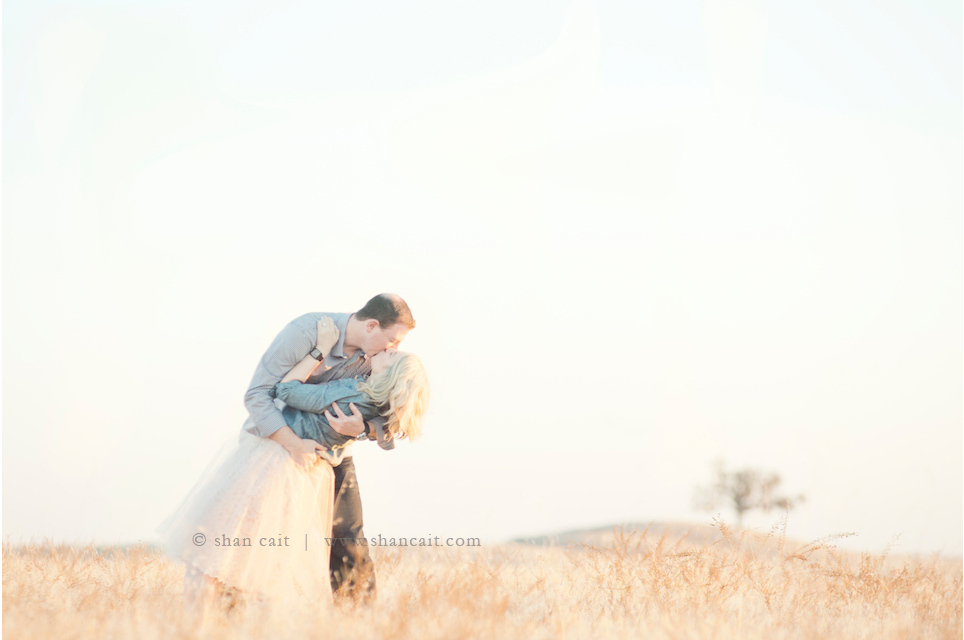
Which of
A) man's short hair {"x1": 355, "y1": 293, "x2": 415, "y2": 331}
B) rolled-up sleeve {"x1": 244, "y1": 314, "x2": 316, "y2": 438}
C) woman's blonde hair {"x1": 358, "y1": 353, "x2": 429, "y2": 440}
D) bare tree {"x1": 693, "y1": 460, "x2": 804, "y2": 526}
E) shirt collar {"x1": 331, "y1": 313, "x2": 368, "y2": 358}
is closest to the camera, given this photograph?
woman's blonde hair {"x1": 358, "y1": 353, "x2": 429, "y2": 440}

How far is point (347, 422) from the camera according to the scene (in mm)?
5066

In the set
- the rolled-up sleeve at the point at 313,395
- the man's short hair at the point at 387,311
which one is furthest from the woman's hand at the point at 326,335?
the rolled-up sleeve at the point at 313,395

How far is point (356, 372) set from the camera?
5.67 m

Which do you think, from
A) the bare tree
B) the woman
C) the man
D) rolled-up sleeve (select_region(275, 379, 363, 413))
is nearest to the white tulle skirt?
the woman

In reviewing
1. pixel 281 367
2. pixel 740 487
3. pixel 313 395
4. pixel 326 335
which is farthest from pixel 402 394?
pixel 740 487

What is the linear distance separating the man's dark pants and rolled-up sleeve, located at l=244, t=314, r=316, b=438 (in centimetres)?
71

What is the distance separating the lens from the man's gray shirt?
5141 mm

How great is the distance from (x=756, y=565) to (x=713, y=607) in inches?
43.9

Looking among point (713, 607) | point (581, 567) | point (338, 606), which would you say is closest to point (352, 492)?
point (338, 606)

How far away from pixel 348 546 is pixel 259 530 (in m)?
0.69

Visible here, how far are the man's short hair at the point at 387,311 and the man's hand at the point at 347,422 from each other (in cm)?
67

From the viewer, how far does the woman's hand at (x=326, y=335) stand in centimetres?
540

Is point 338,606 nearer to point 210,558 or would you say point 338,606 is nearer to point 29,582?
point 210,558

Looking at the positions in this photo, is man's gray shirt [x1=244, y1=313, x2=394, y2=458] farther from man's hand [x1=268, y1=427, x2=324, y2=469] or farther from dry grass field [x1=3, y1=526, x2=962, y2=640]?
dry grass field [x1=3, y1=526, x2=962, y2=640]
